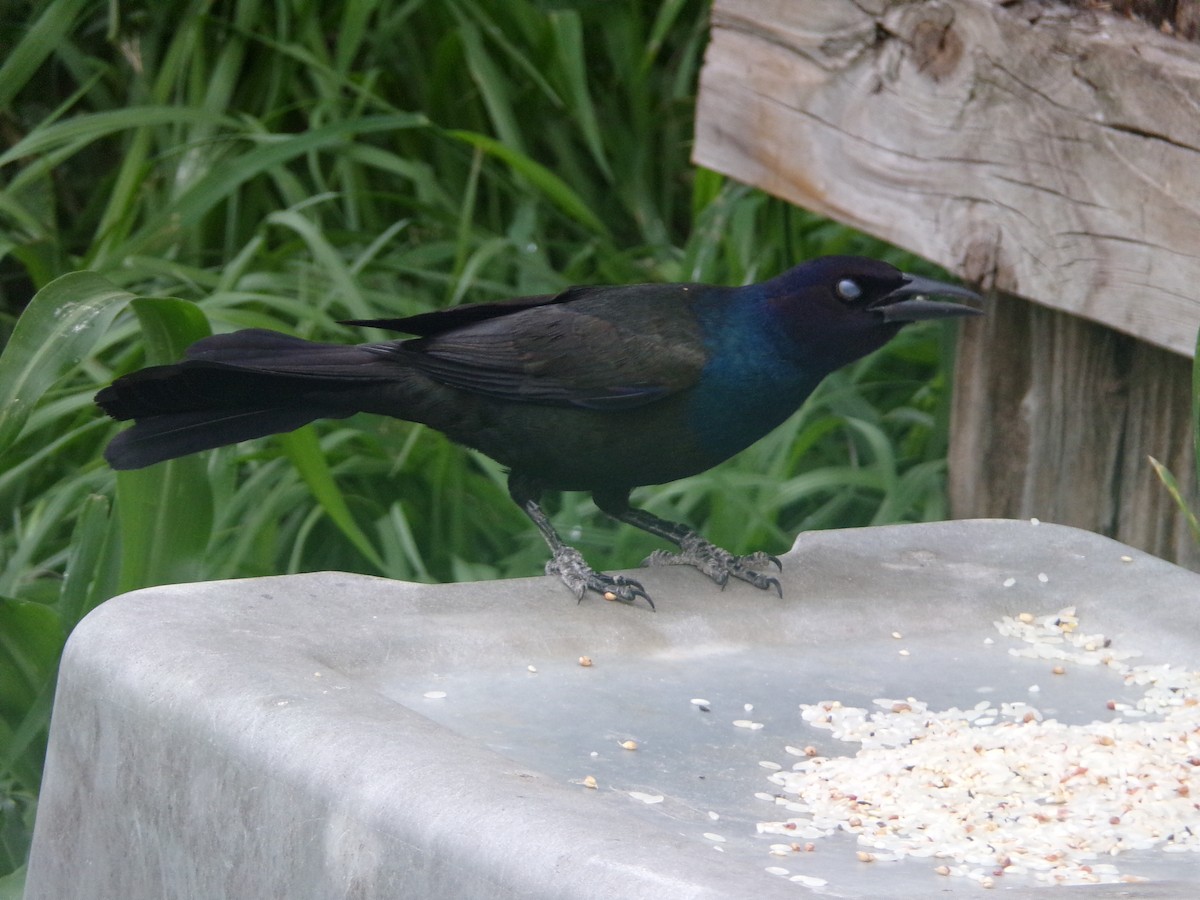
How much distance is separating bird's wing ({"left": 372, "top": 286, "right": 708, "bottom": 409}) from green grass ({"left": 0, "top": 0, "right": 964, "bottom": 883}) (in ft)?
1.43

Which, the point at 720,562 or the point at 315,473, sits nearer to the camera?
the point at 720,562

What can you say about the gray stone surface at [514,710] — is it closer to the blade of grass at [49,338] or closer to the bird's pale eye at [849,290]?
the bird's pale eye at [849,290]

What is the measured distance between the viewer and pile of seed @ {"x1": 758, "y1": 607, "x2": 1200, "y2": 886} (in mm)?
1750

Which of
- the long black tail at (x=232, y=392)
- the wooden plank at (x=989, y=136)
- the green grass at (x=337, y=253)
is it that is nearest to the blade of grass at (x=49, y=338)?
the green grass at (x=337, y=253)

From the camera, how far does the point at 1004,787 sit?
1.92 metres

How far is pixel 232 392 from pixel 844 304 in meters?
0.98

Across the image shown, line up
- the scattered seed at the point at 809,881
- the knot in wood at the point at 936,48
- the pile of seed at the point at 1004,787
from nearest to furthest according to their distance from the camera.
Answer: the scattered seed at the point at 809,881, the pile of seed at the point at 1004,787, the knot in wood at the point at 936,48

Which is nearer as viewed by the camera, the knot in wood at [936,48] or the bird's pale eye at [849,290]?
the bird's pale eye at [849,290]

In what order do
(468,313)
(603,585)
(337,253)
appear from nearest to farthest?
(603,585) < (468,313) < (337,253)

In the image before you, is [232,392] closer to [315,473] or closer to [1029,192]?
[315,473]

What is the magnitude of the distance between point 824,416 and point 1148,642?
1.65m

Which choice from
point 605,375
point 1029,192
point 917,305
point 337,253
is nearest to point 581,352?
point 605,375

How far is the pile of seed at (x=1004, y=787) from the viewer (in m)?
1.75

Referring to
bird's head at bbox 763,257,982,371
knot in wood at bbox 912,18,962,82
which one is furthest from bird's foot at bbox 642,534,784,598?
knot in wood at bbox 912,18,962,82
